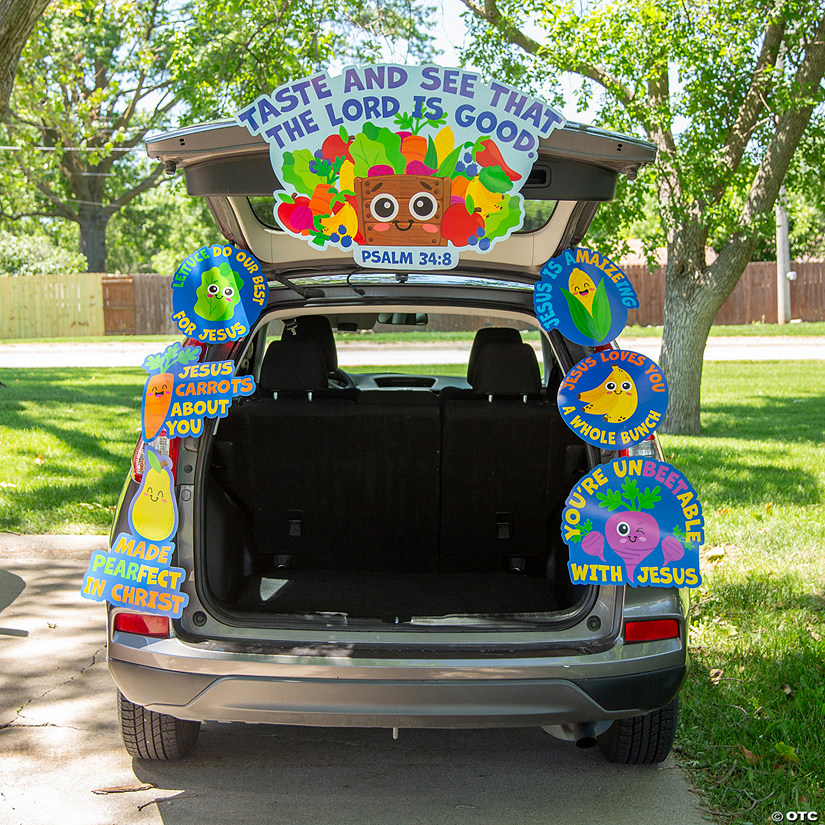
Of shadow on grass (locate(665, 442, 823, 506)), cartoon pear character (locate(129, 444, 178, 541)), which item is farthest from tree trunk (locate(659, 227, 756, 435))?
cartoon pear character (locate(129, 444, 178, 541))

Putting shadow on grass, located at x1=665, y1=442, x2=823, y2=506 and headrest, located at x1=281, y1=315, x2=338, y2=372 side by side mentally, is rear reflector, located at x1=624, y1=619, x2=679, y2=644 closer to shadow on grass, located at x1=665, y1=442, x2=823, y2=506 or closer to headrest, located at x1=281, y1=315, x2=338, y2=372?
headrest, located at x1=281, y1=315, x2=338, y2=372

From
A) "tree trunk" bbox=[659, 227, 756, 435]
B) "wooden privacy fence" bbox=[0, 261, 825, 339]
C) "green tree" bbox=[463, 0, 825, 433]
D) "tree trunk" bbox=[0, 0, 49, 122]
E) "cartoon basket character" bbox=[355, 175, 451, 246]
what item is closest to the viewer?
"cartoon basket character" bbox=[355, 175, 451, 246]

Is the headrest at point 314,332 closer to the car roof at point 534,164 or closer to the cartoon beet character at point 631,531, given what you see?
the car roof at point 534,164

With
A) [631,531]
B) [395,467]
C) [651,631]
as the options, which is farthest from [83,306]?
[651,631]

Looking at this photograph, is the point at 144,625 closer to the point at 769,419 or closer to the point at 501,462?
the point at 501,462

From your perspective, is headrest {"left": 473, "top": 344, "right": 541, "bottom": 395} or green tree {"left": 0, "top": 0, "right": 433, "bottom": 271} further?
green tree {"left": 0, "top": 0, "right": 433, "bottom": 271}

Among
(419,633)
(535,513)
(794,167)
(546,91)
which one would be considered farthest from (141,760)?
(794,167)

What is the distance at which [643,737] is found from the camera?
327 cm

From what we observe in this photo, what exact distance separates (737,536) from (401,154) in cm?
409

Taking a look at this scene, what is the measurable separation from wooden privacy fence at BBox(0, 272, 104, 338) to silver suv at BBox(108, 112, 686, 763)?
98.0 ft

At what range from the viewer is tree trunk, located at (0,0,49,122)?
6.91 m

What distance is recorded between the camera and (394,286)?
381 centimetres

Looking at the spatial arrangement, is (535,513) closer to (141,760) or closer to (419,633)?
(419,633)

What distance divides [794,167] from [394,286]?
7.92 m
